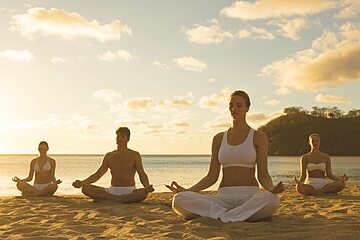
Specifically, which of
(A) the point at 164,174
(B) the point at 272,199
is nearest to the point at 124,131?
(B) the point at 272,199

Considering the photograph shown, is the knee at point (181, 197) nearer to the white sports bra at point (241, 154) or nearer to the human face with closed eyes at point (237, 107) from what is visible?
the white sports bra at point (241, 154)

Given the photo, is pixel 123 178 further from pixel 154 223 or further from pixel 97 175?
pixel 154 223

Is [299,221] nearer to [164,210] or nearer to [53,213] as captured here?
[164,210]

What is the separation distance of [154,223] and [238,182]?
1.35 m

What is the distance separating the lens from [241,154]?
682cm

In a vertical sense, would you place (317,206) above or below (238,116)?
below

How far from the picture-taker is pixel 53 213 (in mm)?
8562

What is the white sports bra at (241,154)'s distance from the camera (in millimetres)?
6832

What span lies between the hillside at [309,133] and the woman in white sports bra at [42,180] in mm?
121322

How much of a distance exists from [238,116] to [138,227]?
2.11m

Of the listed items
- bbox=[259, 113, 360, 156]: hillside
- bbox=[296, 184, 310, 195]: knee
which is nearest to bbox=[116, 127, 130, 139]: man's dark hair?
bbox=[296, 184, 310, 195]: knee

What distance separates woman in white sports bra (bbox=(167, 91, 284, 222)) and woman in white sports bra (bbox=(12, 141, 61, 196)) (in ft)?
21.2

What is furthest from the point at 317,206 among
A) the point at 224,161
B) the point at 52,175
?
the point at 52,175

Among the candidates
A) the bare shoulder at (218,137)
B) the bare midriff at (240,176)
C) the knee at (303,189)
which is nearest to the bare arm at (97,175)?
the bare shoulder at (218,137)
